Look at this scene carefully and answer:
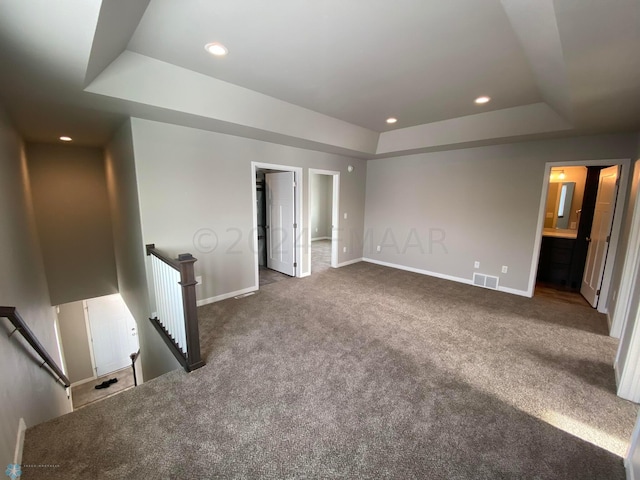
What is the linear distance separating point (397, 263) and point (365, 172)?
2.26 metres

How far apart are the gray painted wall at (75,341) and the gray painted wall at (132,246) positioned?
261 centimetres

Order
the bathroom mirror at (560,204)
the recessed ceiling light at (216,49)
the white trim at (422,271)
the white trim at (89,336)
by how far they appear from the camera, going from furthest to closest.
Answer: the white trim at (89,336) → the bathroom mirror at (560,204) → the white trim at (422,271) → the recessed ceiling light at (216,49)

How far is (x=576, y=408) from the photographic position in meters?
1.91

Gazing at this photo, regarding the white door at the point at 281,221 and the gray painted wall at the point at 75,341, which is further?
the gray painted wall at the point at 75,341

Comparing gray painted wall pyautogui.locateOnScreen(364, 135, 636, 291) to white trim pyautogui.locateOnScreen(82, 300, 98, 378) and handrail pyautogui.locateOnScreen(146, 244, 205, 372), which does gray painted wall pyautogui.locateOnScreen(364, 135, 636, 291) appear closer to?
handrail pyautogui.locateOnScreen(146, 244, 205, 372)

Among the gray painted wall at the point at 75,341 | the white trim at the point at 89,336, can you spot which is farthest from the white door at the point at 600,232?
the gray painted wall at the point at 75,341

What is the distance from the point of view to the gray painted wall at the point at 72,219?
450 cm

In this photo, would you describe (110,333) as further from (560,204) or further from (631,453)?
(560,204)

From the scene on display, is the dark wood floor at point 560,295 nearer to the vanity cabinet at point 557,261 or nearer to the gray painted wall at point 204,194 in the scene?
the vanity cabinet at point 557,261

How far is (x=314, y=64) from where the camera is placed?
7.68 feet

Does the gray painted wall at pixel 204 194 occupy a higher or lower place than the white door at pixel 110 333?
higher

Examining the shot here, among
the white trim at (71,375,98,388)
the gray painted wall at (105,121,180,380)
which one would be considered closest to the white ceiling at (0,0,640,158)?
the gray painted wall at (105,121,180,380)

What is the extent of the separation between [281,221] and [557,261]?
5242 millimetres

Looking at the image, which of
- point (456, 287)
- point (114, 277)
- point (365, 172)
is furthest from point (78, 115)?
point (456, 287)
